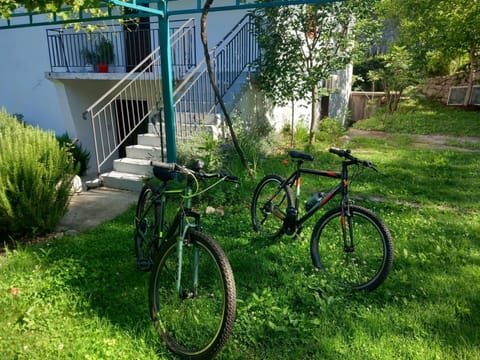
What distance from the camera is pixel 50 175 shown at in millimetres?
3744

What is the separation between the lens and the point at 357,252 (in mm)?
3223

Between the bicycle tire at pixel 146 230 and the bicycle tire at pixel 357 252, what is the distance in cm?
132

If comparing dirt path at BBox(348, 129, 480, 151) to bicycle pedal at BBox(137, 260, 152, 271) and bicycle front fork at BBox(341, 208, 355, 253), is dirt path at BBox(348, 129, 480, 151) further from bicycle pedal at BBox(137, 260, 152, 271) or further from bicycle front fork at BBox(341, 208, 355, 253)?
bicycle pedal at BBox(137, 260, 152, 271)

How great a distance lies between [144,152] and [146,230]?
3.34 meters

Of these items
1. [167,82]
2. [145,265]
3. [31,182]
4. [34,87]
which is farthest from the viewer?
[34,87]

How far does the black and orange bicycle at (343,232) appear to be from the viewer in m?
2.83

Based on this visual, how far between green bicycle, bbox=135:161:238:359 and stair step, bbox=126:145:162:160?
3.26 meters

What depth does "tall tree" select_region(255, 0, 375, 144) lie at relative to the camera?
6777mm

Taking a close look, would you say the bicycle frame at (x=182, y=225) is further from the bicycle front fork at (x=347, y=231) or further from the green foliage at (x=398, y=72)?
the green foliage at (x=398, y=72)

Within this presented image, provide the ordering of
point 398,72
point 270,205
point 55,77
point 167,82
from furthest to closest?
point 398,72, point 55,77, point 167,82, point 270,205

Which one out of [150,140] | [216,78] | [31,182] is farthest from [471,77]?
[31,182]

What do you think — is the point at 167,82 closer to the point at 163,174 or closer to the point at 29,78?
the point at 163,174

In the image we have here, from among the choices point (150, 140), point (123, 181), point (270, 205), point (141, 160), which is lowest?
point (123, 181)

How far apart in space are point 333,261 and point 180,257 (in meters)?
1.54
